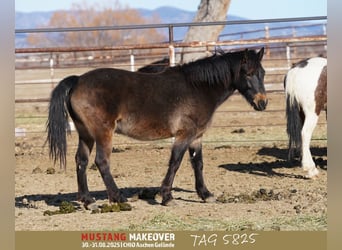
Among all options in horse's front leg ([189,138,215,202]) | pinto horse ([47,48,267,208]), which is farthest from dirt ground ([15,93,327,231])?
pinto horse ([47,48,267,208])

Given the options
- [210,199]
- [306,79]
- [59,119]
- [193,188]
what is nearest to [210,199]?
[210,199]

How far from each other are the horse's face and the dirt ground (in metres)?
1.03

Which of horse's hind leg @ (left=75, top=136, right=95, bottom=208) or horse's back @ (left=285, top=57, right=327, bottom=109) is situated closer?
horse's hind leg @ (left=75, top=136, right=95, bottom=208)

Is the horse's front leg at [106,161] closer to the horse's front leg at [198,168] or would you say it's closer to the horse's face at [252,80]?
the horse's front leg at [198,168]

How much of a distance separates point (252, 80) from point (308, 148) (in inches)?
73.5

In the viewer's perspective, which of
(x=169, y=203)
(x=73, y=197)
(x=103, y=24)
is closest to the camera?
(x=169, y=203)

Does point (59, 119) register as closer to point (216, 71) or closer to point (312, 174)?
point (216, 71)

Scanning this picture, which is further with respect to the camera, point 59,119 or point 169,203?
point 169,203

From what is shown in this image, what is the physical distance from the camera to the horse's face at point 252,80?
7129mm

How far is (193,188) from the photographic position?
8.05m

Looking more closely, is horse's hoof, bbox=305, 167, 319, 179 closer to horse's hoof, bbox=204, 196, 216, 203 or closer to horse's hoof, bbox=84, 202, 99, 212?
horse's hoof, bbox=204, 196, 216, 203

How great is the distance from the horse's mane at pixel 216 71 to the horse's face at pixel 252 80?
6 centimetres

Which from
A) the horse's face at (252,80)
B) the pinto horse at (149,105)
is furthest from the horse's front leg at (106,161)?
the horse's face at (252,80)

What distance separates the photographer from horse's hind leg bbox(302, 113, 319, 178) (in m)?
8.51
